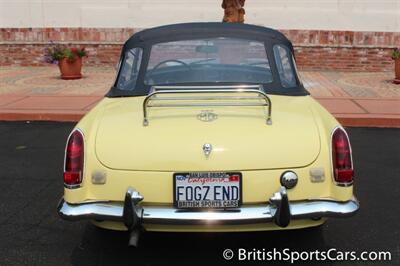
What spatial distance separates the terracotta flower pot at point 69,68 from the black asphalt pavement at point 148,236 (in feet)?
23.1

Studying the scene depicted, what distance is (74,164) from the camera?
304 cm

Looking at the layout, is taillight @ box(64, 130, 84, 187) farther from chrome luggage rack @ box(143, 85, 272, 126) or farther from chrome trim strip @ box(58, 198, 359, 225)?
chrome luggage rack @ box(143, 85, 272, 126)

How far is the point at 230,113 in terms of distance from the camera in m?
3.21

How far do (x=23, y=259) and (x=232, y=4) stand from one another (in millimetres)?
9136

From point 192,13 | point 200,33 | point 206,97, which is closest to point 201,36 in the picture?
point 200,33

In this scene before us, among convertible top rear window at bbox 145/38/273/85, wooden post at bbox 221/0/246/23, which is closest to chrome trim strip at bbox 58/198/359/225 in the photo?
convertible top rear window at bbox 145/38/273/85

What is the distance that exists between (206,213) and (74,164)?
2.93 ft

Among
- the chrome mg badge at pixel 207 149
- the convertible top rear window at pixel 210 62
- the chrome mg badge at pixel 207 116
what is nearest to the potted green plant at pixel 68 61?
the convertible top rear window at pixel 210 62

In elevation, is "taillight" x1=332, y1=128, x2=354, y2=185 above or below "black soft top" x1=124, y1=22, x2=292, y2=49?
below

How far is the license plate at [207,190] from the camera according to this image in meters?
2.89

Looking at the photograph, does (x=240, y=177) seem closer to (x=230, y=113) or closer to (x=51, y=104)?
(x=230, y=113)

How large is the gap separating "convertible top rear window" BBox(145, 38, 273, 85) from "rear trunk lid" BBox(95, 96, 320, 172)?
742 mm

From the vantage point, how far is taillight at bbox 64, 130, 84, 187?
3.02 m
